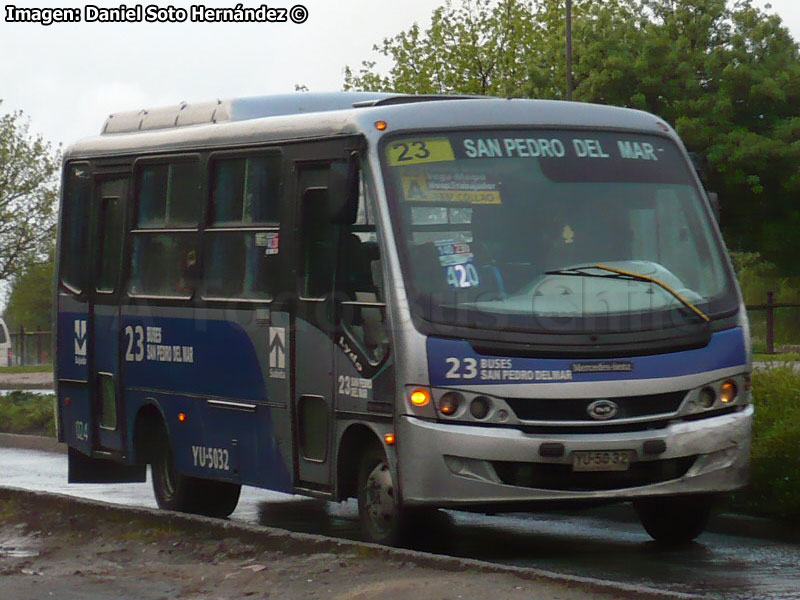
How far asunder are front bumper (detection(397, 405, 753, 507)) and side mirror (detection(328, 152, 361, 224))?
1.28 metres

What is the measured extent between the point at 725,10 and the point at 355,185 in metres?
41.0

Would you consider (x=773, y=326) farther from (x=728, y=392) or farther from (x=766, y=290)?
(x=728, y=392)

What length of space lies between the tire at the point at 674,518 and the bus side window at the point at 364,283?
194cm

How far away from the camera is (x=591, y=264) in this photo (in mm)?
10633

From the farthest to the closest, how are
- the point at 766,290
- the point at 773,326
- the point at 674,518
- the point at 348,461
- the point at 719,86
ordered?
the point at 766,290, the point at 719,86, the point at 773,326, the point at 674,518, the point at 348,461

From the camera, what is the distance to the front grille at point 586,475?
1028cm

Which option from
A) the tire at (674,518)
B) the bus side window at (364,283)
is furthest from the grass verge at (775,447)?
the bus side window at (364,283)

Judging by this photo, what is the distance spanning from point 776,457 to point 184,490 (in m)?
4.28

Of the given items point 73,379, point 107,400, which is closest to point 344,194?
point 107,400

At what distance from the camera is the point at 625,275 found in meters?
10.6

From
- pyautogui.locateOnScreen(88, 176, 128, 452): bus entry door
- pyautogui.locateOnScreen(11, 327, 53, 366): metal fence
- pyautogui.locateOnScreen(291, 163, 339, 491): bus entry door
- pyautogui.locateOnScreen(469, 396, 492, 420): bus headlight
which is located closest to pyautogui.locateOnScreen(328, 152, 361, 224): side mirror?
pyautogui.locateOnScreen(291, 163, 339, 491): bus entry door

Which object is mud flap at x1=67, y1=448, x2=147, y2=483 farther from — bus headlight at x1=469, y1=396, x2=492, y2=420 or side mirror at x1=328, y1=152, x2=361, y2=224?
bus headlight at x1=469, y1=396, x2=492, y2=420

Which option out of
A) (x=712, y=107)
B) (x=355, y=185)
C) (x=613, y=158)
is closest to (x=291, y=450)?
(x=355, y=185)

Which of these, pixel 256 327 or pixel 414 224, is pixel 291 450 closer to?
pixel 256 327
